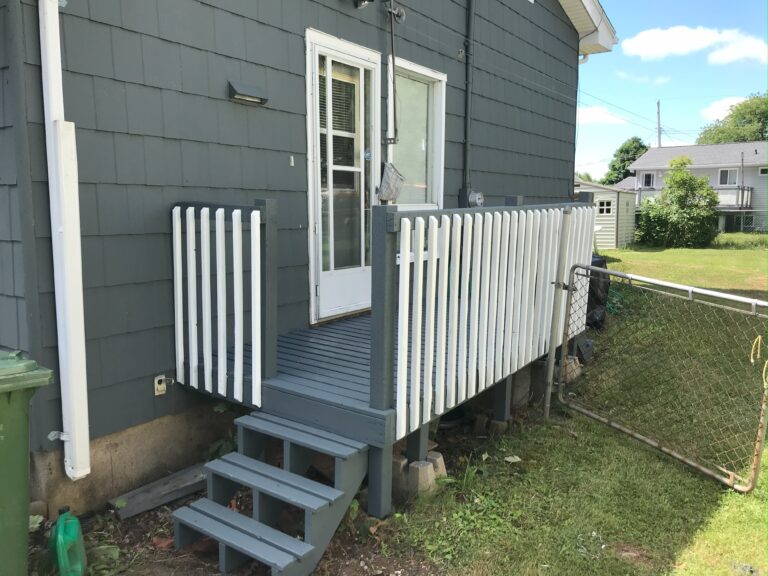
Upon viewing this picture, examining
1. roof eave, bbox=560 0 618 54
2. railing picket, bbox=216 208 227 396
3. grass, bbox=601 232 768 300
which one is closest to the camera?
railing picket, bbox=216 208 227 396

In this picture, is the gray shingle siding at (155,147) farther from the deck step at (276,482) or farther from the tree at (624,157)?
the tree at (624,157)

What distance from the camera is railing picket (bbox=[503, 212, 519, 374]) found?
3.62 meters

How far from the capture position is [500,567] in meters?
2.58

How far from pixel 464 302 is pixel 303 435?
1.07 m

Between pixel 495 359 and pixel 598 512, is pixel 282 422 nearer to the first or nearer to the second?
pixel 495 359

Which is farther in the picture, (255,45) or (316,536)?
(255,45)

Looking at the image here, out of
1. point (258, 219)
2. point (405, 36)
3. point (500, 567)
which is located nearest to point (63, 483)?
point (258, 219)

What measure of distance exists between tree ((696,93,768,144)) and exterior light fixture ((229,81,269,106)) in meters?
53.7

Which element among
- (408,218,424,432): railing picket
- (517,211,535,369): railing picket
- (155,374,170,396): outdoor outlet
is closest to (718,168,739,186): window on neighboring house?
(517,211,535,369): railing picket

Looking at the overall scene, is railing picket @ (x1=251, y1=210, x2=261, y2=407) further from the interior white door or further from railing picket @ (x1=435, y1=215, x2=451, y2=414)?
the interior white door

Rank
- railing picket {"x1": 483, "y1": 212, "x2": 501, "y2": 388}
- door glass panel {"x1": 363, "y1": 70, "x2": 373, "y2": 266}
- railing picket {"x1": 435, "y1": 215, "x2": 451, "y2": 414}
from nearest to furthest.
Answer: railing picket {"x1": 435, "y1": 215, "x2": 451, "y2": 414} < railing picket {"x1": 483, "y1": 212, "x2": 501, "y2": 388} < door glass panel {"x1": 363, "y1": 70, "x2": 373, "y2": 266}

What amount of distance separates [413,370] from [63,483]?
67.9 inches

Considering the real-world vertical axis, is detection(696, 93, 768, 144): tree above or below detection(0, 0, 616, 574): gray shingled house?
above

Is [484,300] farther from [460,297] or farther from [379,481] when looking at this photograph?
[379,481]
